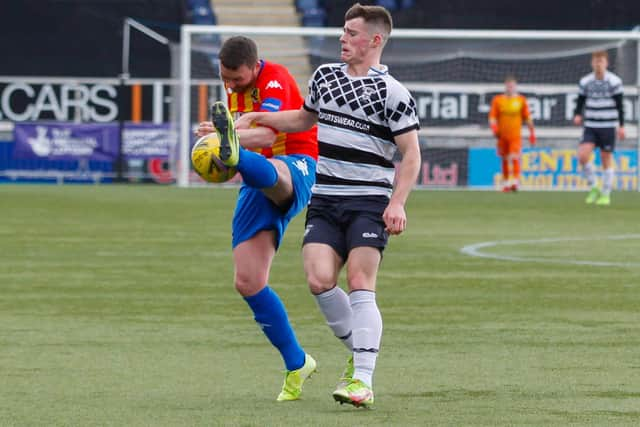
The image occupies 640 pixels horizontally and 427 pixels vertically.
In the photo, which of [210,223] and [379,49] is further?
[210,223]

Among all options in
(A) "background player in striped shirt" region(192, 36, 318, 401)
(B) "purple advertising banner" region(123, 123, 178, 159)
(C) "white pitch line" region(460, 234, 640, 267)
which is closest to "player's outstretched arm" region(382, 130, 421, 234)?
(A) "background player in striped shirt" region(192, 36, 318, 401)

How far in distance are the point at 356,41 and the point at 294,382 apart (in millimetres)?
1588

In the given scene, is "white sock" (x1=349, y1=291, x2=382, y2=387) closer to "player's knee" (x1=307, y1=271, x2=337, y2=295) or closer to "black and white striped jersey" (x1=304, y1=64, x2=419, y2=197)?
"player's knee" (x1=307, y1=271, x2=337, y2=295)

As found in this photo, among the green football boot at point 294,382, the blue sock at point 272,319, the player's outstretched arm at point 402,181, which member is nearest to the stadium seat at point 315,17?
the blue sock at point 272,319

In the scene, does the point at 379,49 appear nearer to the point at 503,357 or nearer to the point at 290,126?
the point at 290,126

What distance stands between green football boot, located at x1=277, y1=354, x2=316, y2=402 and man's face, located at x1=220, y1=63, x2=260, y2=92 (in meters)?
1.36

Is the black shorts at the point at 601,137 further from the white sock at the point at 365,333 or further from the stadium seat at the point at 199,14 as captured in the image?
the white sock at the point at 365,333

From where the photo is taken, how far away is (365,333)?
275 inches

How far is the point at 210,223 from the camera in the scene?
19344 millimetres

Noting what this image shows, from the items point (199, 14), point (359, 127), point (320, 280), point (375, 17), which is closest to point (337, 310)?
point (320, 280)

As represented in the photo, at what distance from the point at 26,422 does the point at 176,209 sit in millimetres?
15676

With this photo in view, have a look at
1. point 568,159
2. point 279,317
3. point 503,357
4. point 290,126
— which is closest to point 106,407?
point 279,317

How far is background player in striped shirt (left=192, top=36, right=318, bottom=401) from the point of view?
7480 mm

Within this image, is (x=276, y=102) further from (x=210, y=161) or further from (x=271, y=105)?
(x=210, y=161)
